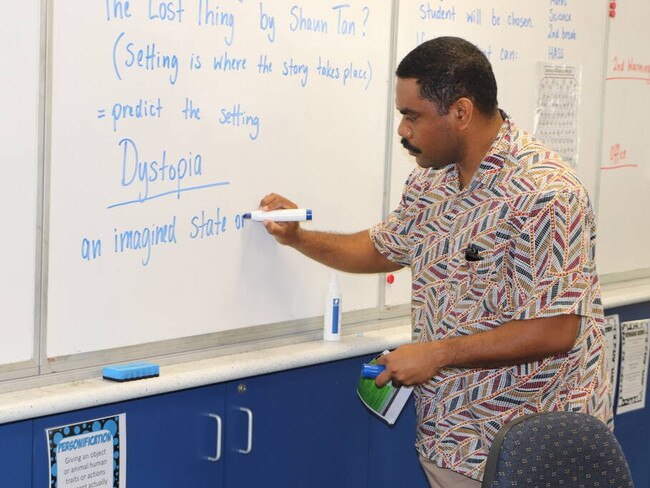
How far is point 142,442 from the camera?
234 cm

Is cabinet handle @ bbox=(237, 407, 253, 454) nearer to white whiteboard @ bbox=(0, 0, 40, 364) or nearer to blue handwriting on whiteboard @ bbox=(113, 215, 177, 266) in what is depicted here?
blue handwriting on whiteboard @ bbox=(113, 215, 177, 266)

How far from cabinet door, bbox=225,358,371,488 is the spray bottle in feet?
0.27

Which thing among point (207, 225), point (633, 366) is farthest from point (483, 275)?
point (633, 366)

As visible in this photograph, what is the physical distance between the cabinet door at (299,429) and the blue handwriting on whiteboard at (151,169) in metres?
0.52

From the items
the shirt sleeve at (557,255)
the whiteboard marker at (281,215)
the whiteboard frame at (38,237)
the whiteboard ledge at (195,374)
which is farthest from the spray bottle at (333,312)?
the whiteboard frame at (38,237)

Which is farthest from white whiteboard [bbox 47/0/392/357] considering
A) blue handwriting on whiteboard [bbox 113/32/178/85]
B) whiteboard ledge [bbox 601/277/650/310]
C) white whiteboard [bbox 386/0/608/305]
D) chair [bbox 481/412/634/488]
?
whiteboard ledge [bbox 601/277/650/310]

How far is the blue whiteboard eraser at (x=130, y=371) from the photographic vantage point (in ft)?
7.45

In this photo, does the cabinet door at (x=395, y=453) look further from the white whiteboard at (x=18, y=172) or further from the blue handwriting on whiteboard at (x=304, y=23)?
the white whiteboard at (x=18, y=172)

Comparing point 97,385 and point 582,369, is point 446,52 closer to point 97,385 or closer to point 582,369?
point 582,369

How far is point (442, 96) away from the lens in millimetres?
2344

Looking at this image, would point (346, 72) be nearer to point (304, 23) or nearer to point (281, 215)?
point (304, 23)

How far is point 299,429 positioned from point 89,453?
2.25ft

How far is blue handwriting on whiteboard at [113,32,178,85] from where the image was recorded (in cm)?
226

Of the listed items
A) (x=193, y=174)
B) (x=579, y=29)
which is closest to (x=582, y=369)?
(x=193, y=174)
